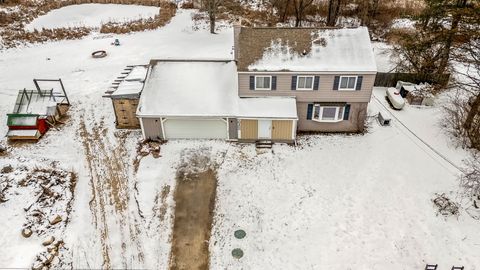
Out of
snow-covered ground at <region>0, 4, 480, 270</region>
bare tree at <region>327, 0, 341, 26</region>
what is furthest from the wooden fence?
bare tree at <region>327, 0, 341, 26</region>

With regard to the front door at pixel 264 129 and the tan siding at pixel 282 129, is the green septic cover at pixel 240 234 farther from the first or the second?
the tan siding at pixel 282 129

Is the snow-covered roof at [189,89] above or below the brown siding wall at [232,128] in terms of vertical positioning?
above

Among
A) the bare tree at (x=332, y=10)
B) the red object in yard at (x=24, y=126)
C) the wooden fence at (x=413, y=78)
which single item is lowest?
the red object in yard at (x=24, y=126)

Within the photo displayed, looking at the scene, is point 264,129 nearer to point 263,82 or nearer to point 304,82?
point 263,82

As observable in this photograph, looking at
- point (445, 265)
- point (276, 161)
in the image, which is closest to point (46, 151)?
point (276, 161)

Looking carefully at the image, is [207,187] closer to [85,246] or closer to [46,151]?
[85,246]

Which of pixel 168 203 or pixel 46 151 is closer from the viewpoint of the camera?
pixel 168 203

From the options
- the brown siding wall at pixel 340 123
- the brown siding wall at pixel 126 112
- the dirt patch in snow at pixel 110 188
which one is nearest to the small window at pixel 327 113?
the brown siding wall at pixel 340 123
